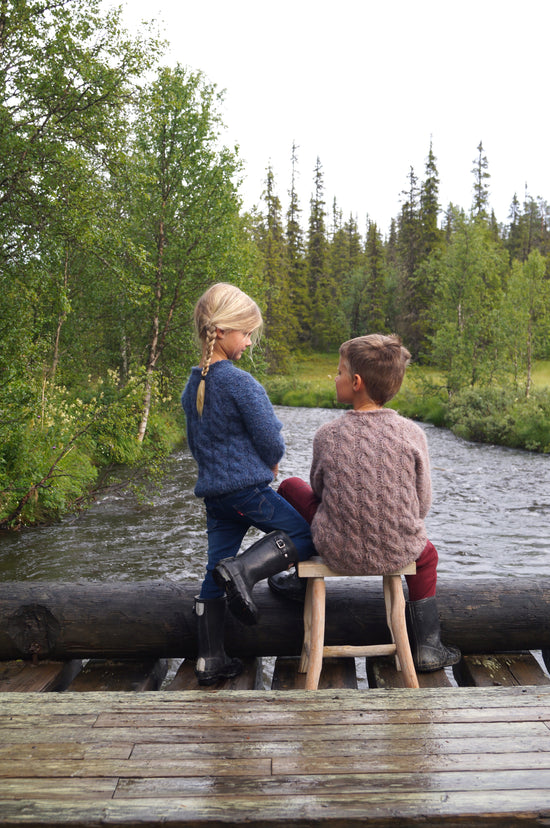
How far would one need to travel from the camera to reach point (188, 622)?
361 centimetres

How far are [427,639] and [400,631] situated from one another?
0.26m

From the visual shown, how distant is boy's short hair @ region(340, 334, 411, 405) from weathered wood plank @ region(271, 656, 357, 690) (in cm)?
146

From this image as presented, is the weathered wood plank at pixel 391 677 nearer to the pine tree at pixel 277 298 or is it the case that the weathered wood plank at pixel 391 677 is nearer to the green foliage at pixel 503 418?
the green foliage at pixel 503 418

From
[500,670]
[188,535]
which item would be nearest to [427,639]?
[500,670]

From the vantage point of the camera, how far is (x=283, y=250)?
60875 millimetres

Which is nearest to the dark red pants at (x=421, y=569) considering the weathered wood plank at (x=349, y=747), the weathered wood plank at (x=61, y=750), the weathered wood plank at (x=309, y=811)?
the weathered wood plank at (x=349, y=747)

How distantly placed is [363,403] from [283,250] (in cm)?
5945

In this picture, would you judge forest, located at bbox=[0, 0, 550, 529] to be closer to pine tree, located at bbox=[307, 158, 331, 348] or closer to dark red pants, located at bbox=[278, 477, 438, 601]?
dark red pants, located at bbox=[278, 477, 438, 601]

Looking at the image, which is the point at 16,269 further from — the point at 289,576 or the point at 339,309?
the point at 339,309

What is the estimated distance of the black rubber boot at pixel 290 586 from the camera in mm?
3662

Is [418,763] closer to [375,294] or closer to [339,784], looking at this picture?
[339,784]

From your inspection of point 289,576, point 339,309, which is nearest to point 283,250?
point 339,309

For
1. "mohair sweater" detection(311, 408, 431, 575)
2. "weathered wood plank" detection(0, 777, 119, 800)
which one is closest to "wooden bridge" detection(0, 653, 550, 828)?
"weathered wood plank" detection(0, 777, 119, 800)

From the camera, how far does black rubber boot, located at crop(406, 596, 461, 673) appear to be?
337cm
